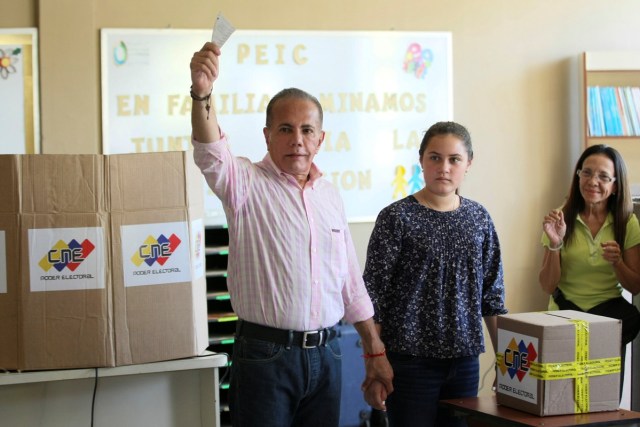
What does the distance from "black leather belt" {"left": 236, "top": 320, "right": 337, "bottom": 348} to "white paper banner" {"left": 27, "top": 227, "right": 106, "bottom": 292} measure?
47 centimetres

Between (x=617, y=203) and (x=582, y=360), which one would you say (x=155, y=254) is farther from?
(x=617, y=203)

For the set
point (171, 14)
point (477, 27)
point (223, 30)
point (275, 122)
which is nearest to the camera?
point (223, 30)

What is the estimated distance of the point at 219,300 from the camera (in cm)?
395

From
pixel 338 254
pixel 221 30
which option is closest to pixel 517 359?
pixel 338 254

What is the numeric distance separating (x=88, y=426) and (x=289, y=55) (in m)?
2.72

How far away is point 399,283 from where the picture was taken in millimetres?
2195

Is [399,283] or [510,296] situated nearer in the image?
[399,283]

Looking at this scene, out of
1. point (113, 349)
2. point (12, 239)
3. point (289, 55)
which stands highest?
point (289, 55)

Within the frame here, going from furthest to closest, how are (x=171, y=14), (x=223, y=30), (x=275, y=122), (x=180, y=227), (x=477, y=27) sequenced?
(x=477, y=27) < (x=171, y=14) < (x=180, y=227) < (x=275, y=122) < (x=223, y=30)

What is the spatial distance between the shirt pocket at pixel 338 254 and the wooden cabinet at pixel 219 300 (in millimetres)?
1839

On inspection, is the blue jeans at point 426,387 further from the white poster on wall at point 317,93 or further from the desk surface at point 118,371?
the white poster on wall at point 317,93

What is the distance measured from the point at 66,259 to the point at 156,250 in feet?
0.79

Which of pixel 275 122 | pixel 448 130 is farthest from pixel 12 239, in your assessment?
pixel 448 130

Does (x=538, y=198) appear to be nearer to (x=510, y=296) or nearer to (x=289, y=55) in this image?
(x=510, y=296)
